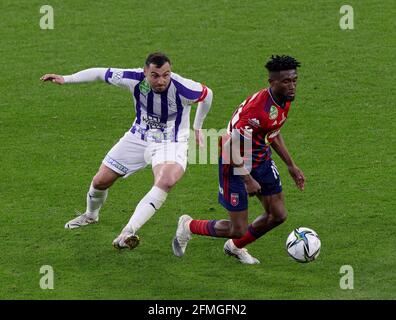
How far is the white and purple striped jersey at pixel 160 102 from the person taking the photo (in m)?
12.9

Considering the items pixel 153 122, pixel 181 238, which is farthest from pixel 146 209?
pixel 153 122

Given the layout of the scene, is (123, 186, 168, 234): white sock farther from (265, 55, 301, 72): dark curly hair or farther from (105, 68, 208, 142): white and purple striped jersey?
(265, 55, 301, 72): dark curly hair

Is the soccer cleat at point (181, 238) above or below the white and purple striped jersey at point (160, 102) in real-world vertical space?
below

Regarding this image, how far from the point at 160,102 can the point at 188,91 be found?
0.34 m

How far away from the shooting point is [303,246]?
39.8 ft

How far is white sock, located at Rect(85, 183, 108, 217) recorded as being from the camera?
13.3 meters

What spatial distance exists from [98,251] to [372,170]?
4.19m

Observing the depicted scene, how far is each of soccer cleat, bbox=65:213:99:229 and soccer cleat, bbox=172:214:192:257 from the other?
136 centimetres

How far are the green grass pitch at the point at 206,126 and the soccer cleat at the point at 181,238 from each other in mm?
132

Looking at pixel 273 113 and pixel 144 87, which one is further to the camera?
pixel 144 87
